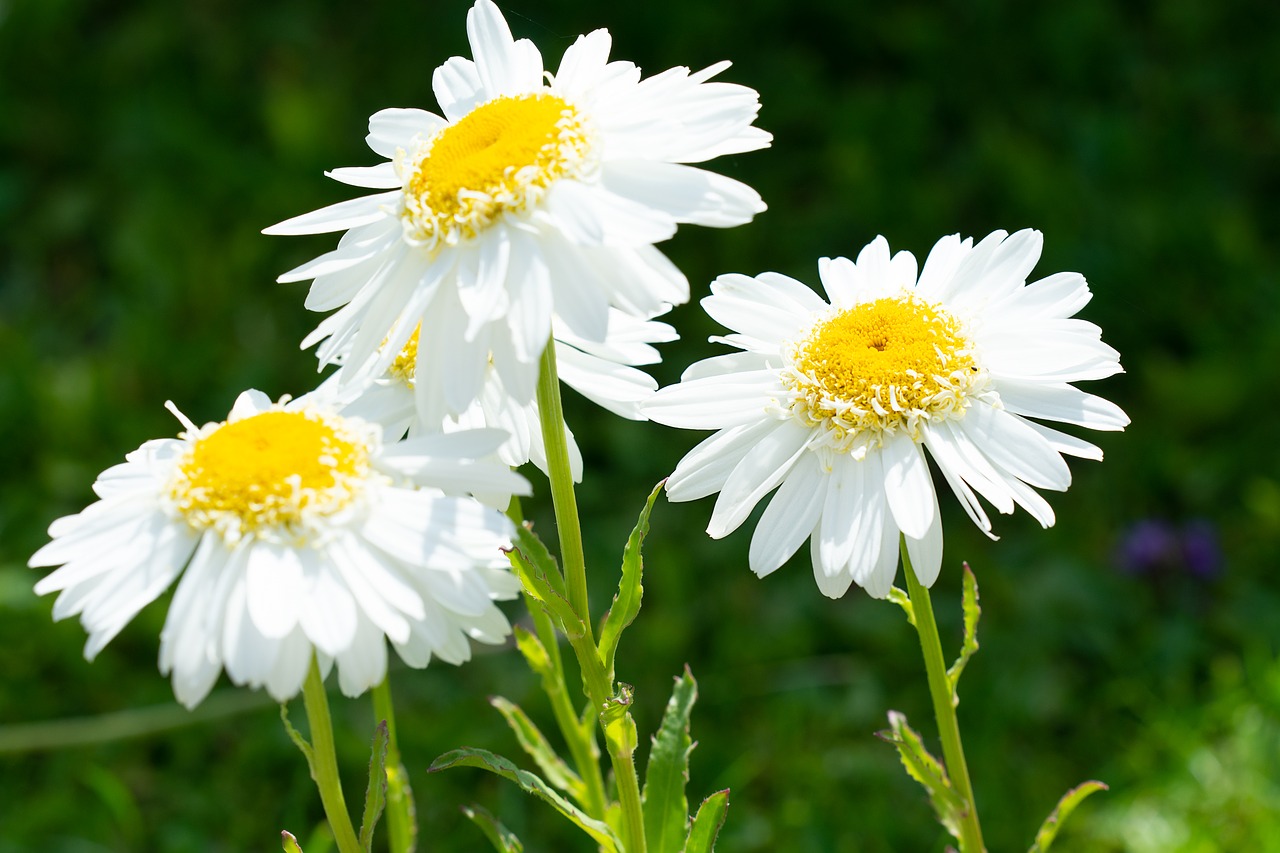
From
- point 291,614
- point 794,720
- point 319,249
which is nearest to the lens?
point 291,614

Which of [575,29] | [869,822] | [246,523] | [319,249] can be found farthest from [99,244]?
[246,523]

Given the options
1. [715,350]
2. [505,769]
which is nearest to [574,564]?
[505,769]

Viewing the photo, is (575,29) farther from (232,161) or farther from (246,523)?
(246,523)

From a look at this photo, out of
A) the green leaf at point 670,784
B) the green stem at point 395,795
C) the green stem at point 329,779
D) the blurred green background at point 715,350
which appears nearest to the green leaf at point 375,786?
the green stem at point 329,779

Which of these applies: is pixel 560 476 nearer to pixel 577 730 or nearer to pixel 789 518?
pixel 789 518

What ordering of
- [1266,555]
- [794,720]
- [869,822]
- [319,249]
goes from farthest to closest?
[319,249] → [1266,555] → [794,720] → [869,822]
